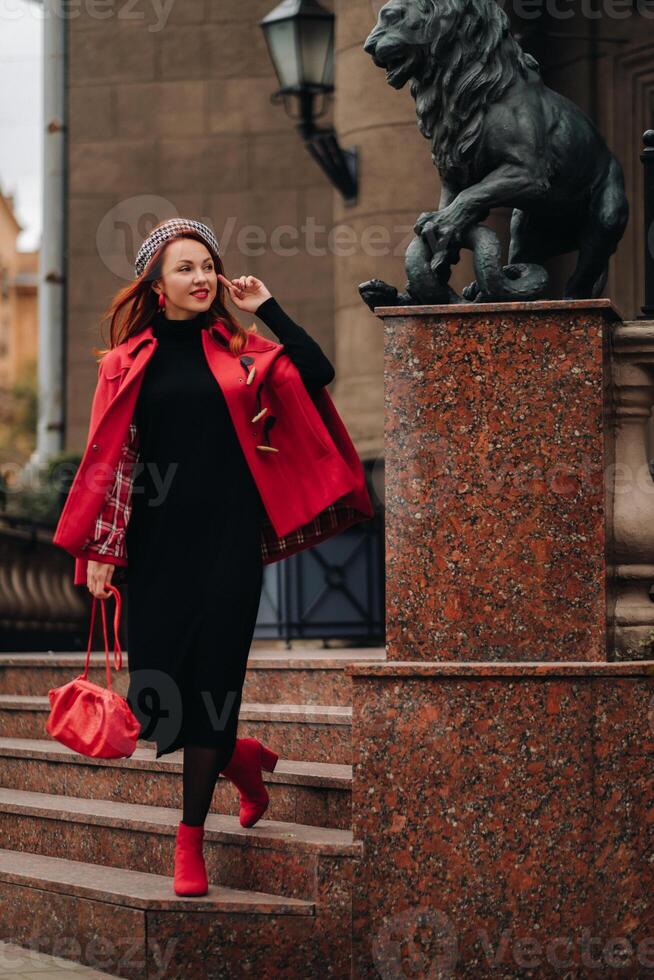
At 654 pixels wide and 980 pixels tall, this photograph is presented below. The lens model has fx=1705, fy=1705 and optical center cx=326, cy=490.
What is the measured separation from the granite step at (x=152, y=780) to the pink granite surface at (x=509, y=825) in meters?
0.61

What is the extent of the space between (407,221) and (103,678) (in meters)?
5.24

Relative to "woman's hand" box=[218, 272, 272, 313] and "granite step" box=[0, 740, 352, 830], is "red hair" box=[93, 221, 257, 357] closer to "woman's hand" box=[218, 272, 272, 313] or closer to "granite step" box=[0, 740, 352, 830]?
"woman's hand" box=[218, 272, 272, 313]

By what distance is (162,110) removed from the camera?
15.3 meters

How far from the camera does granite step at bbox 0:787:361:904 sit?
5.31 meters

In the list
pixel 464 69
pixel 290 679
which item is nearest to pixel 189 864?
pixel 290 679

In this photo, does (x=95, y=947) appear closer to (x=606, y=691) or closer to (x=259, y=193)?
(x=606, y=691)

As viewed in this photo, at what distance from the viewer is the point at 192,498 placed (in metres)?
5.45

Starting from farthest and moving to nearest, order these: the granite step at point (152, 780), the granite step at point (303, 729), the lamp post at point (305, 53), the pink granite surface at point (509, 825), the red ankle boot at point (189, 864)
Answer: the lamp post at point (305, 53), the granite step at point (303, 729), the granite step at point (152, 780), the red ankle boot at point (189, 864), the pink granite surface at point (509, 825)

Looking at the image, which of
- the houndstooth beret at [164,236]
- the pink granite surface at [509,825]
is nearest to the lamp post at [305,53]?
Result: the houndstooth beret at [164,236]

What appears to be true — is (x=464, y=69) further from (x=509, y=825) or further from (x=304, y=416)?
(x=509, y=825)

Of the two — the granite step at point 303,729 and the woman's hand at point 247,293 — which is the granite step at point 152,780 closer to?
the granite step at point 303,729

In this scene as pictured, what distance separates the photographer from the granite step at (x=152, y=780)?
583cm

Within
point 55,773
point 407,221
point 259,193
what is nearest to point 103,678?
point 55,773

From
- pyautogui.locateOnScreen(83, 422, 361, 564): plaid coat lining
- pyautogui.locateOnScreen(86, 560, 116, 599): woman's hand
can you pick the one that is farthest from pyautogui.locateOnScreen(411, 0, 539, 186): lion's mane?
pyautogui.locateOnScreen(86, 560, 116, 599): woman's hand
